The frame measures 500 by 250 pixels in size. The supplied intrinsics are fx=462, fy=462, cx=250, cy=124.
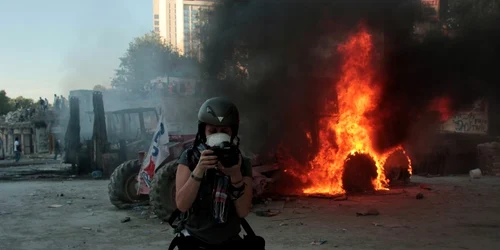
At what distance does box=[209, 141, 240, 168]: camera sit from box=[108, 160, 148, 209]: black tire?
7.71m

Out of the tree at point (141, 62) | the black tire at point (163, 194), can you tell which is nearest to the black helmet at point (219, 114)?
the black tire at point (163, 194)

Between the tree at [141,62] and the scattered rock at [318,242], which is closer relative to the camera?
the scattered rock at [318,242]

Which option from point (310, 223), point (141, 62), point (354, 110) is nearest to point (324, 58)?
point (354, 110)

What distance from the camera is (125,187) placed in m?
9.77

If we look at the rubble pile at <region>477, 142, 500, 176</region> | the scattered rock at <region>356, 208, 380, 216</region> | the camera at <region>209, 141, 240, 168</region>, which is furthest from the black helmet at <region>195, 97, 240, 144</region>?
the rubble pile at <region>477, 142, 500, 176</region>

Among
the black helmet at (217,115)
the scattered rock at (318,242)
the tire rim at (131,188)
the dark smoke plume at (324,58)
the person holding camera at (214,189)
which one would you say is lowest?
the scattered rock at (318,242)

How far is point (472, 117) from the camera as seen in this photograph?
67.0 ft

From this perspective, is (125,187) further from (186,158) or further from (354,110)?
(186,158)

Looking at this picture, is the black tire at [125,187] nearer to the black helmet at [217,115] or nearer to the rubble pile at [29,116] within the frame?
the black helmet at [217,115]

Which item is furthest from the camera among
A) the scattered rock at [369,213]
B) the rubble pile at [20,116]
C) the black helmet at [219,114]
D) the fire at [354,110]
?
the rubble pile at [20,116]

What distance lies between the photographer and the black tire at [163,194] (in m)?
7.86

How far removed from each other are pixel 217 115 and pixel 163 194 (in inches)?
226

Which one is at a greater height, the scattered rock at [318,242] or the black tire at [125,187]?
the black tire at [125,187]

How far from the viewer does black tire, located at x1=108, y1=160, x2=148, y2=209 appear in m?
9.66
